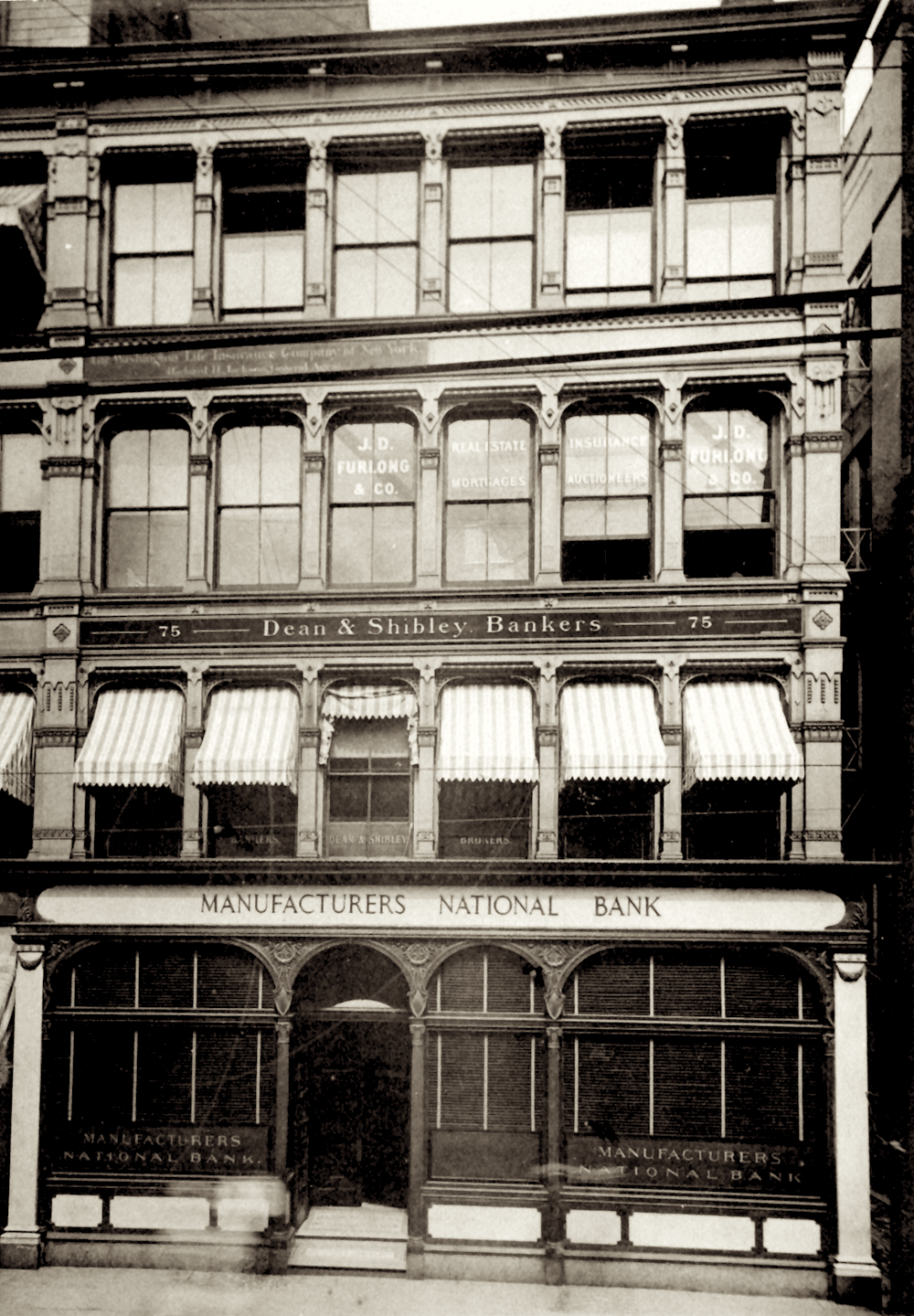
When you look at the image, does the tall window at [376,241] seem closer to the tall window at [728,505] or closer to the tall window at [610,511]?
the tall window at [610,511]

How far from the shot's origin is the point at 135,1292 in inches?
482

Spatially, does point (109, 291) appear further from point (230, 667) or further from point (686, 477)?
point (686, 477)

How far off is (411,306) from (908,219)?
Answer: 8733mm

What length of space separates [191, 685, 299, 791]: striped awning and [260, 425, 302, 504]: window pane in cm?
248

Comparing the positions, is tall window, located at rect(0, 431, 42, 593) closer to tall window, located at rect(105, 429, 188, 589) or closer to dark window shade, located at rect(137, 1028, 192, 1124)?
tall window, located at rect(105, 429, 188, 589)

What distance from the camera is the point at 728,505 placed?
44.9 feet

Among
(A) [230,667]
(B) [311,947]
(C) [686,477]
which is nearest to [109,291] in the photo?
(A) [230,667]

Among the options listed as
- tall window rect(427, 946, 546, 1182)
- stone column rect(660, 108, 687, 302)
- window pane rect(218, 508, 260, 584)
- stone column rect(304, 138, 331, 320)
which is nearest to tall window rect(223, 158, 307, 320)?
stone column rect(304, 138, 331, 320)

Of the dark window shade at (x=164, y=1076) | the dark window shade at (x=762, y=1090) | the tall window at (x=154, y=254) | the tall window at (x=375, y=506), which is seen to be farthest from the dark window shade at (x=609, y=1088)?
the tall window at (x=154, y=254)

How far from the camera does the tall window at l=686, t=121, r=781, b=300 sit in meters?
13.8

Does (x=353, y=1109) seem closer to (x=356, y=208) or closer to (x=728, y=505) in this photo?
(x=728, y=505)

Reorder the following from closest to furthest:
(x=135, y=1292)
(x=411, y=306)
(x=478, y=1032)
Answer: (x=135, y=1292)
(x=478, y=1032)
(x=411, y=306)

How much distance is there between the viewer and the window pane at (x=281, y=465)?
14.1 metres

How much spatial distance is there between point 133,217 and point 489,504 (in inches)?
241
